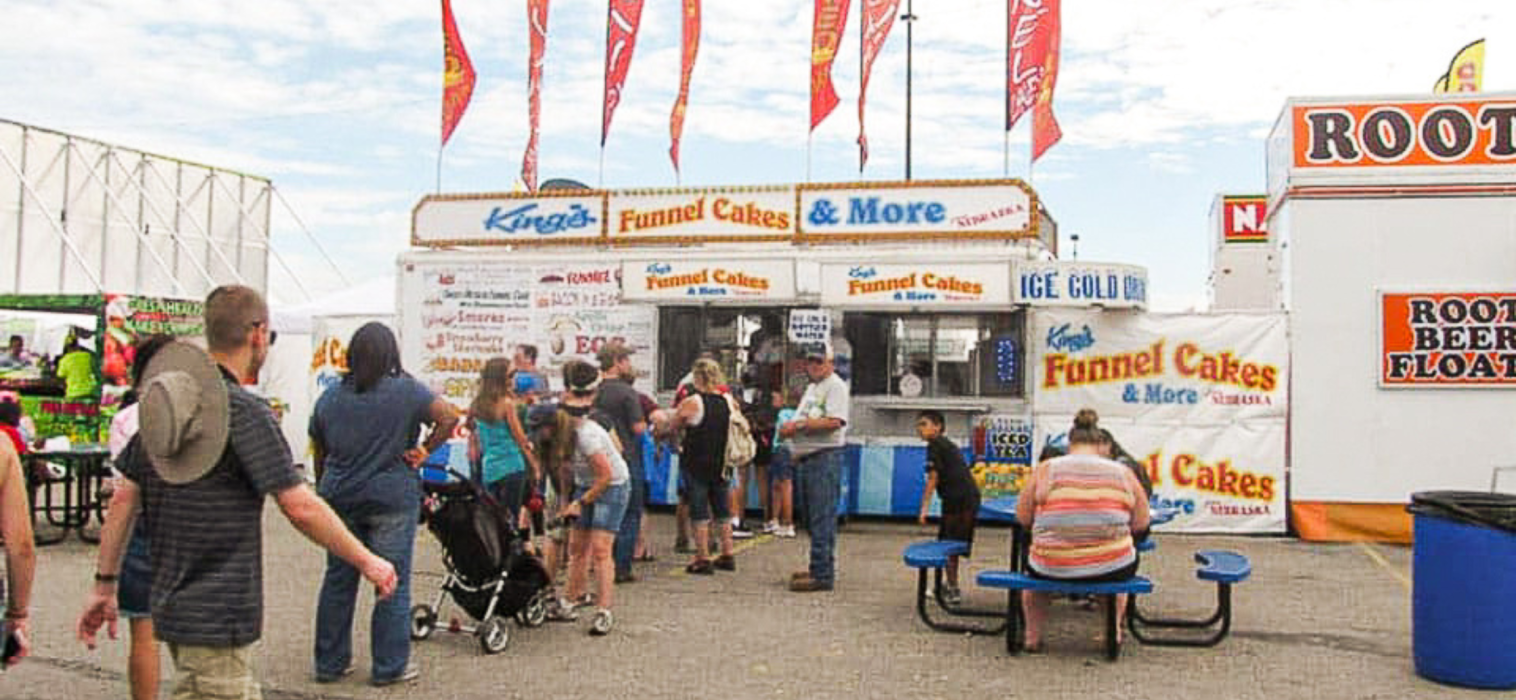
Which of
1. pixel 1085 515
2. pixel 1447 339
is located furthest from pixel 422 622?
pixel 1447 339

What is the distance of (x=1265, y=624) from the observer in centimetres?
860

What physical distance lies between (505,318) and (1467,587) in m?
10.8

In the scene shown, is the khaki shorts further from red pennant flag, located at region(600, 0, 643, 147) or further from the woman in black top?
red pennant flag, located at region(600, 0, 643, 147)

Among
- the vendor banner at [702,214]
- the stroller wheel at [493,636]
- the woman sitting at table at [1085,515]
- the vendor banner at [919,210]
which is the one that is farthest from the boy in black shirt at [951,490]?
the vendor banner at [702,214]

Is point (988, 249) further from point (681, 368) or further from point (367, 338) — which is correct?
point (367, 338)

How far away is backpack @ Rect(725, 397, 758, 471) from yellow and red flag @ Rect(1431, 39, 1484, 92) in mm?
11832

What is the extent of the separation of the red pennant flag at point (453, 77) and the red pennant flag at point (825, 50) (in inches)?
175

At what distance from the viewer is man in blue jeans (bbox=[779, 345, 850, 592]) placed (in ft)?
31.1

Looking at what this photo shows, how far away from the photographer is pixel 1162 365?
44.1 feet

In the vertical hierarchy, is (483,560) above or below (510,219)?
below

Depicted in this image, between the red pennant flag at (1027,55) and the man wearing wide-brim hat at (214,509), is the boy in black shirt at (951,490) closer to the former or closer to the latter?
the man wearing wide-brim hat at (214,509)

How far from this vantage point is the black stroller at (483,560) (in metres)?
7.43

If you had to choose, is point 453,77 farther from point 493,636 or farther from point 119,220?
point 119,220

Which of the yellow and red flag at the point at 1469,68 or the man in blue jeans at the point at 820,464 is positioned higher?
the yellow and red flag at the point at 1469,68
